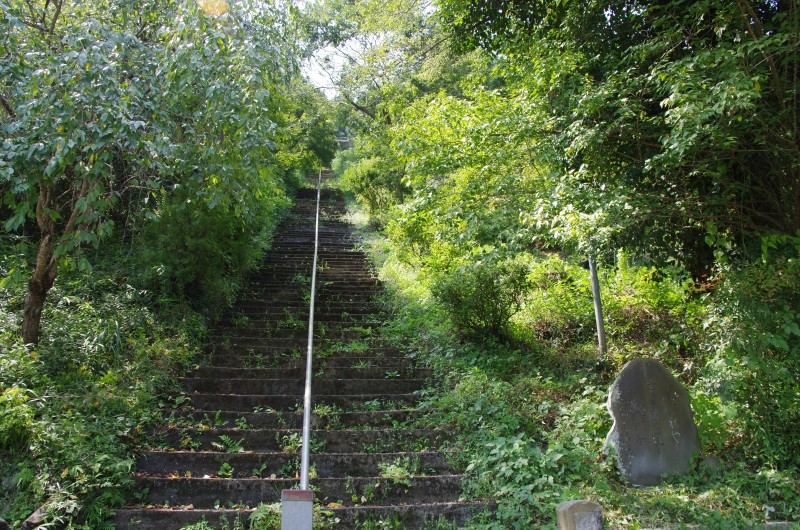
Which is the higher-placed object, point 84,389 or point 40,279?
point 40,279

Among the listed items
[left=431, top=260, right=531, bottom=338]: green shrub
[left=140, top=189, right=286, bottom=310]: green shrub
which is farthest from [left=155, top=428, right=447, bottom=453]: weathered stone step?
[left=140, top=189, right=286, bottom=310]: green shrub

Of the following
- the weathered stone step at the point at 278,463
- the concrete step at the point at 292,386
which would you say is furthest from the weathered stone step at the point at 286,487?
the concrete step at the point at 292,386

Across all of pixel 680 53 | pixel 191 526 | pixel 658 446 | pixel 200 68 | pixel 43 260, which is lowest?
pixel 191 526

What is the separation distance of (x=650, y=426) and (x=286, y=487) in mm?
3420

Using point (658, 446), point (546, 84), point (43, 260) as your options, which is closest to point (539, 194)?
point (546, 84)

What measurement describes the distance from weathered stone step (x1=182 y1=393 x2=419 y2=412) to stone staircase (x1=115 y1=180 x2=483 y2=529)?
1 centimetres

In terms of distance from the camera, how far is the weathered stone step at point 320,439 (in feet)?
19.6

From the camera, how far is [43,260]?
6379 millimetres

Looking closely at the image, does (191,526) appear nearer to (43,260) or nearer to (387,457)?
(387,457)

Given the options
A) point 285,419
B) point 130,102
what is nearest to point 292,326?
point 285,419

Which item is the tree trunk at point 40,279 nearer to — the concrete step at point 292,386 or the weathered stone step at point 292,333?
the concrete step at point 292,386

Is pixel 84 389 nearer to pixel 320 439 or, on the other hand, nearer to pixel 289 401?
pixel 289 401

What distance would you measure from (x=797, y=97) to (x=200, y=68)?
5.47m

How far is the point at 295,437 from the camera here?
239 inches
